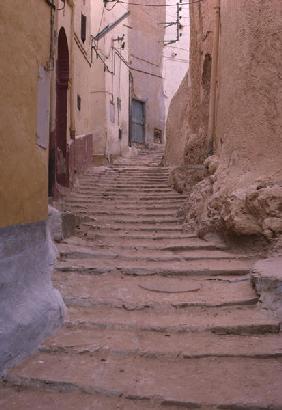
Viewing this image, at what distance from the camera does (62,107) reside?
9.80 meters

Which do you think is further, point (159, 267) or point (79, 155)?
point (79, 155)

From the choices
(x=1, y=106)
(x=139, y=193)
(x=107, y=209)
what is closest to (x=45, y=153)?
(x=1, y=106)

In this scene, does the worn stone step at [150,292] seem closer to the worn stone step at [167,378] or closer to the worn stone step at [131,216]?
the worn stone step at [167,378]

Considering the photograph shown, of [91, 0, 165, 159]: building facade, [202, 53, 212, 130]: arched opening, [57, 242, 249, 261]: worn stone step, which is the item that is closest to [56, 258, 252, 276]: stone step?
[57, 242, 249, 261]: worn stone step

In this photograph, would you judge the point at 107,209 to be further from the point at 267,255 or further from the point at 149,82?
the point at 149,82

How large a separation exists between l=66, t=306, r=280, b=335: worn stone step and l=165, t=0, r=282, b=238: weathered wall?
157 cm

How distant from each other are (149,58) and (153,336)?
22828 mm

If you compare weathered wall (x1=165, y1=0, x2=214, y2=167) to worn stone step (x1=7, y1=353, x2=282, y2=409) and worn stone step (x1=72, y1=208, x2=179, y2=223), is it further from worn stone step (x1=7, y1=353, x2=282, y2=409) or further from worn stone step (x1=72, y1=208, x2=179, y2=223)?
worn stone step (x1=7, y1=353, x2=282, y2=409)

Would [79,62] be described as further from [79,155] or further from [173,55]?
[173,55]

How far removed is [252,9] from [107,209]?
4.13 m

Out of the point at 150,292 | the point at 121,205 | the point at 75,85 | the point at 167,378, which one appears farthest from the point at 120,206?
the point at 167,378

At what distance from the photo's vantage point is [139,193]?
388 inches

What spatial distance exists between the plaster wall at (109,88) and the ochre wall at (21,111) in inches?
472

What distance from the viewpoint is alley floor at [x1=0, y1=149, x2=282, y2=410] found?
2.96 m
